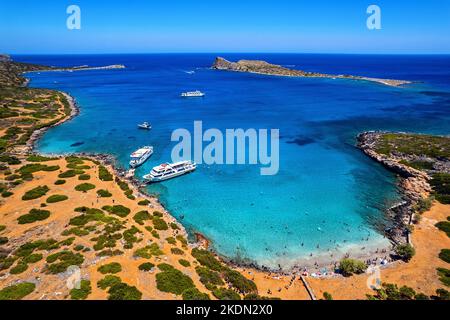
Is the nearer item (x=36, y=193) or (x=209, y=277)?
(x=209, y=277)

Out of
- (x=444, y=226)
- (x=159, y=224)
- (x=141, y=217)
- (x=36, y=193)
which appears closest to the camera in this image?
(x=444, y=226)

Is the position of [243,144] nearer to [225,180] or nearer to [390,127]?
[225,180]

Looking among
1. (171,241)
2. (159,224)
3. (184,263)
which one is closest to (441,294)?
(184,263)

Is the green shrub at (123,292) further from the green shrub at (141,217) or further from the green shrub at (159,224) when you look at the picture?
the green shrub at (141,217)

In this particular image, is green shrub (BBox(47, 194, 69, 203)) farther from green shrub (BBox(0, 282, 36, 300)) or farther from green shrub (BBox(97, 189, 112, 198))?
green shrub (BBox(0, 282, 36, 300))

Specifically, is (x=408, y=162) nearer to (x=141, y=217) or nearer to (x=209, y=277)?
(x=209, y=277)

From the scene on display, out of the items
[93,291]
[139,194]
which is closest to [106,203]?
[139,194]

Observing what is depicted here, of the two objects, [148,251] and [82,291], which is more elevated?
[148,251]
